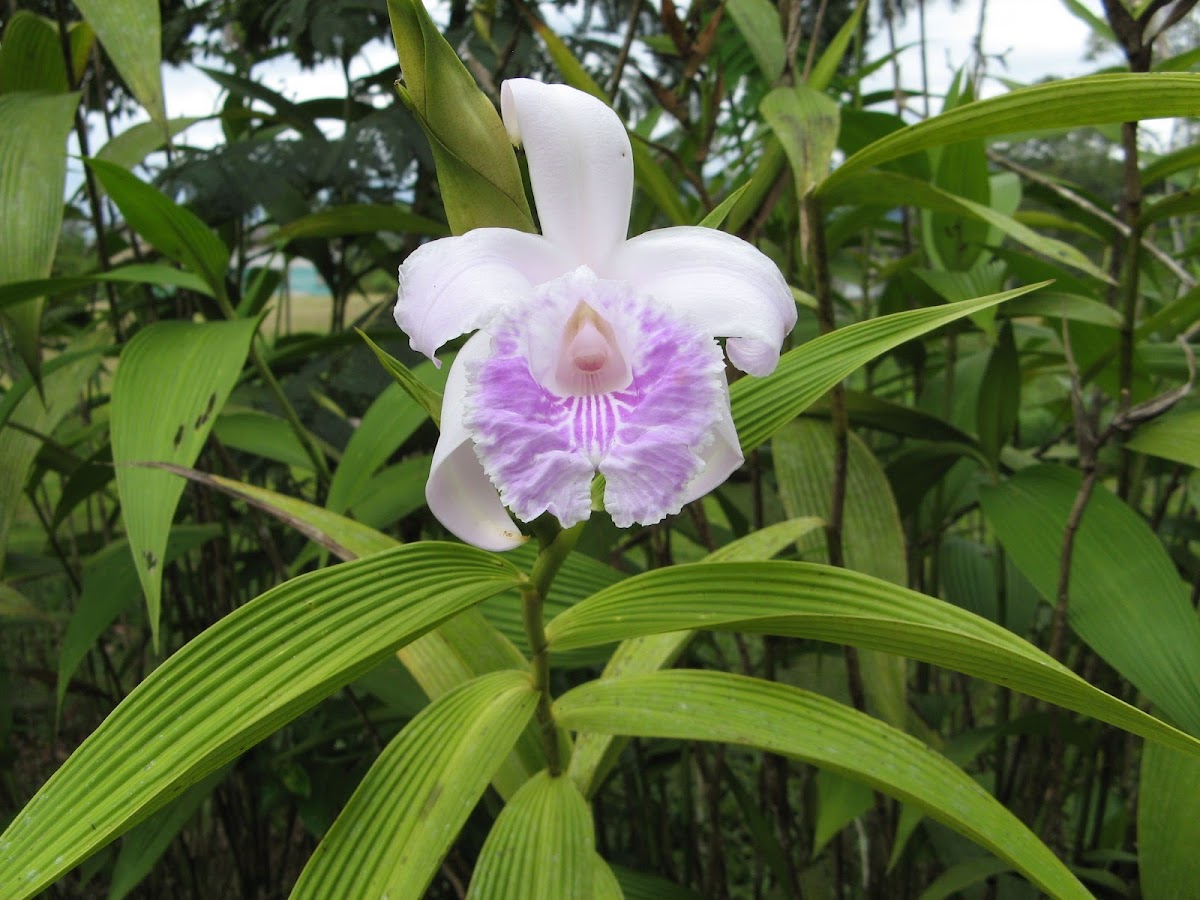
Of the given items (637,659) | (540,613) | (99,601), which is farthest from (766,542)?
(99,601)

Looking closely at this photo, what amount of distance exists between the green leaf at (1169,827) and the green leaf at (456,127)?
721mm

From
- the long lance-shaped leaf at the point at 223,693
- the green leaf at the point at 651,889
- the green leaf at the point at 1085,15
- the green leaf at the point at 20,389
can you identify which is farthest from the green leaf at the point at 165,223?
the green leaf at the point at 1085,15

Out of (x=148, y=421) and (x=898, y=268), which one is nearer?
(x=148, y=421)

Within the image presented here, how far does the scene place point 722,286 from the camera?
0.58 metres

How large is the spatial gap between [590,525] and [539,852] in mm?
429

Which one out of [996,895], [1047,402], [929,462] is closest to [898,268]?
[929,462]

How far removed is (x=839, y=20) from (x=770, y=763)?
2604 millimetres

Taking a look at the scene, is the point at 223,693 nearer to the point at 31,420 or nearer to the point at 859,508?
the point at 859,508

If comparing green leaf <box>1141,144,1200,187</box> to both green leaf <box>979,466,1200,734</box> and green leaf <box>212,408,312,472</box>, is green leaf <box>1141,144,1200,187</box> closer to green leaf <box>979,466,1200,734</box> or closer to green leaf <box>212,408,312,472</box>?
green leaf <box>979,466,1200,734</box>

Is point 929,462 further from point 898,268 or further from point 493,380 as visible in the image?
point 493,380

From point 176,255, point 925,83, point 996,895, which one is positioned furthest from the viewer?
point 925,83

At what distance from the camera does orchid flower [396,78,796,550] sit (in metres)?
0.52

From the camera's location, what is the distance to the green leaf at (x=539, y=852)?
60 cm

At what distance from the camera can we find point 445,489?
0.57 metres
